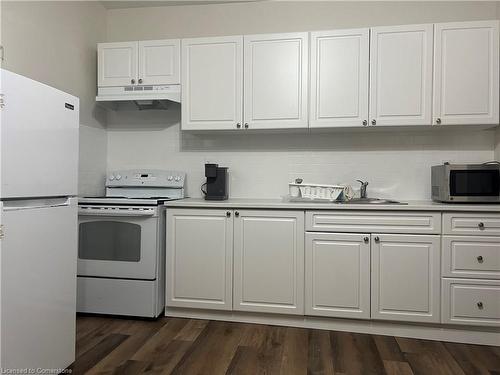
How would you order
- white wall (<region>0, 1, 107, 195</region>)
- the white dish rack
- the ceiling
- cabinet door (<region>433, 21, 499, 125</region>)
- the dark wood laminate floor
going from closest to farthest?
the dark wood laminate floor
white wall (<region>0, 1, 107, 195</region>)
cabinet door (<region>433, 21, 499, 125</region>)
the white dish rack
the ceiling

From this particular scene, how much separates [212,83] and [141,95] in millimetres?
593

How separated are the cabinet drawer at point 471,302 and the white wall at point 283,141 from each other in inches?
33.0

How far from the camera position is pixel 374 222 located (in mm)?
2395

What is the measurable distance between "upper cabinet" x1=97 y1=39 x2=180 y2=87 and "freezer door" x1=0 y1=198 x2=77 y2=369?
59.9 inches

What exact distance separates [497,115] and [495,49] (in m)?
0.46

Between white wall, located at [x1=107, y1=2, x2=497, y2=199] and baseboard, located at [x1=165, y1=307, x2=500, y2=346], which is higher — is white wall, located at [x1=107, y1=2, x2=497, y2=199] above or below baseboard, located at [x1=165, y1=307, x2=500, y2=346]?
above

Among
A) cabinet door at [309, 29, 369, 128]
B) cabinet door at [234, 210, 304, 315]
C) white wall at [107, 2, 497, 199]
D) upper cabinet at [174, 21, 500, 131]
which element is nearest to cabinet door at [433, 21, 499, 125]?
upper cabinet at [174, 21, 500, 131]

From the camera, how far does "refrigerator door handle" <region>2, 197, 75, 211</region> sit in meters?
1.40

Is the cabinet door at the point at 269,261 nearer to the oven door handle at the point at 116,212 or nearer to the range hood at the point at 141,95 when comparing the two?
the oven door handle at the point at 116,212

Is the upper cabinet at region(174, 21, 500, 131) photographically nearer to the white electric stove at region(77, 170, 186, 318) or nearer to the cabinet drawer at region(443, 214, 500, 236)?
the cabinet drawer at region(443, 214, 500, 236)

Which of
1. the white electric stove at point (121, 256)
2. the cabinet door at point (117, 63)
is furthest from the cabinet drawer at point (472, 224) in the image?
the cabinet door at point (117, 63)

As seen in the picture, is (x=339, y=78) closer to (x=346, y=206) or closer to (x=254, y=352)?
(x=346, y=206)

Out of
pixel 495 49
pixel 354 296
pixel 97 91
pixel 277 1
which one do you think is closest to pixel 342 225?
pixel 354 296

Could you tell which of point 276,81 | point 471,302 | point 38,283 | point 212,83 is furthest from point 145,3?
point 471,302
